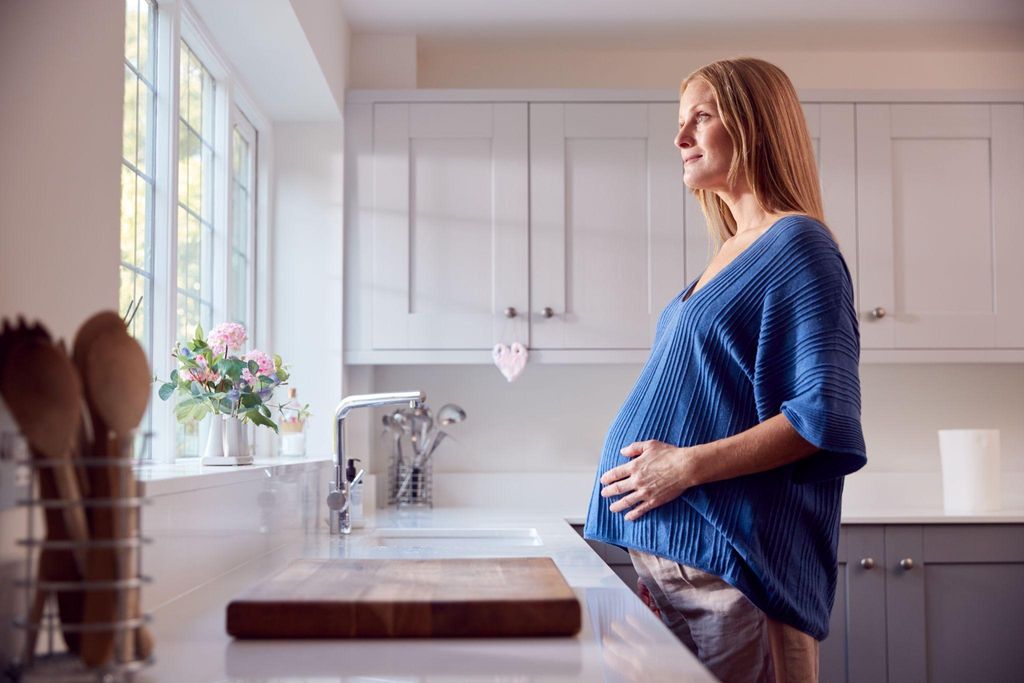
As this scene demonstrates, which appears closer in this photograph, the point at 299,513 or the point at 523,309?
the point at 299,513

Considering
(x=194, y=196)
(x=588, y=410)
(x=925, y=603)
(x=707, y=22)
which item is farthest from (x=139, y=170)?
(x=925, y=603)

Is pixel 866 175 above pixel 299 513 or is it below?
above

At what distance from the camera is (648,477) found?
1554mm

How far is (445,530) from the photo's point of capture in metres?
2.53

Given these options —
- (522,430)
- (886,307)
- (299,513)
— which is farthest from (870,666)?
(299,513)

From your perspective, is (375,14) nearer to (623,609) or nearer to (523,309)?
(523,309)

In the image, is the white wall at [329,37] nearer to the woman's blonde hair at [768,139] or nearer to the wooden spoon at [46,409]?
the woman's blonde hair at [768,139]

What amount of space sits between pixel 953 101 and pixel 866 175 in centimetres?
36

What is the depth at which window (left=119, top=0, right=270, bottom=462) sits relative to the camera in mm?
2119

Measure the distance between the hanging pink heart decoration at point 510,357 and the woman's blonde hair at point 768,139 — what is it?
1484 millimetres

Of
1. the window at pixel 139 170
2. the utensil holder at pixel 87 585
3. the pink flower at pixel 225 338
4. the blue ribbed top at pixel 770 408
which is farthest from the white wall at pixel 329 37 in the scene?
the utensil holder at pixel 87 585

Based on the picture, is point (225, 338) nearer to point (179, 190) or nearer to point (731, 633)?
point (179, 190)

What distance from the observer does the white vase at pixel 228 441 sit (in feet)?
6.89

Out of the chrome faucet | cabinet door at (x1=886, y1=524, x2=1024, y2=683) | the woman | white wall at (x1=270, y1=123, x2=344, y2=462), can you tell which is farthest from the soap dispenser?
cabinet door at (x1=886, y1=524, x2=1024, y2=683)
